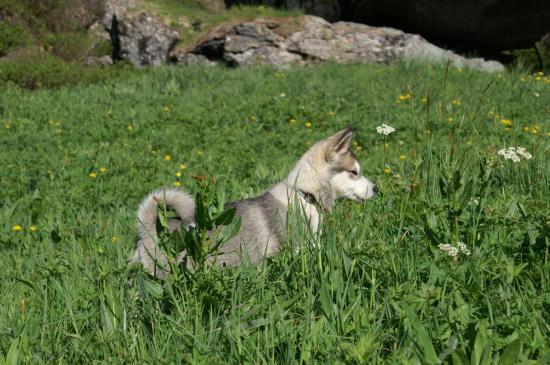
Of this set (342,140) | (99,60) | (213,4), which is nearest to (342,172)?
(342,140)

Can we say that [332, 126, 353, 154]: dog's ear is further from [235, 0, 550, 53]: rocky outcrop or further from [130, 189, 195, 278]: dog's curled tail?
[235, 0, 550, 53]: rocky outcrop

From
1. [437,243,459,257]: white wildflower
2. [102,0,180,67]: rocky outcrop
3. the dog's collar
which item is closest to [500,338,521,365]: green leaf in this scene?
[437,243,459,257]: white wildflower

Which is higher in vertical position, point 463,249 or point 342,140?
point 463,249

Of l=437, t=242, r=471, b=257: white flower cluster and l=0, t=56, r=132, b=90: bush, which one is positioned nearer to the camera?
l=437, t=242, r=471, b=257: white flower cluster

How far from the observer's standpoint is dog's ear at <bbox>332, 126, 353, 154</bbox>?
15.4 feet

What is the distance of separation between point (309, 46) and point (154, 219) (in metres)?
9.22

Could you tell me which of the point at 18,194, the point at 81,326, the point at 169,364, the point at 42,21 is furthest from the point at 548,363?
the point at 42,21

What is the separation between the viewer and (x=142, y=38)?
44.2ft

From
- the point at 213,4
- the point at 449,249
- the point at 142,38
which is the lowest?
the point at 142,38

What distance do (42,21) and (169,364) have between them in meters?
17.0

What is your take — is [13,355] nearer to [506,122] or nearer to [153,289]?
[153,289]

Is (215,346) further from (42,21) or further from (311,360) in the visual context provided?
(42,21)

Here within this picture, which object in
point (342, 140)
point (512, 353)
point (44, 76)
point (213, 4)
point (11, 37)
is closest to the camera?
point (512, 353)

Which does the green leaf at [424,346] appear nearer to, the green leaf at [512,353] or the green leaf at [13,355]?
the green leaf at [512,353]
